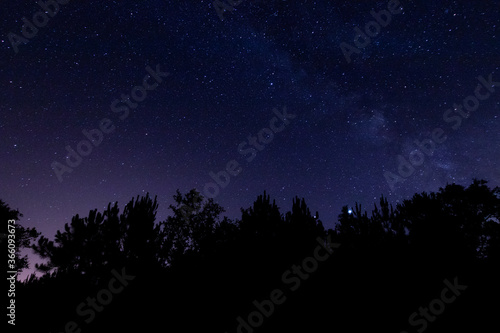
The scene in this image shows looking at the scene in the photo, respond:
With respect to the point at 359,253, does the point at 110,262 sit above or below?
above

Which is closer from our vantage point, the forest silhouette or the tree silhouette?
the forest silhouette

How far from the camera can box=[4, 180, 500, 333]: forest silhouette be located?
7.82 metres

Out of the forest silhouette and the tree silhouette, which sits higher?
the tree silhouette

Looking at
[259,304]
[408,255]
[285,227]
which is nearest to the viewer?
[259,304]

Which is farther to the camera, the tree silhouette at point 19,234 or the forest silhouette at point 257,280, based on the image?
the tree silhouette at point 19,234

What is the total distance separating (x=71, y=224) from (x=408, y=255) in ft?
52.5

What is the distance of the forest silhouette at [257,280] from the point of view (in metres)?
7.82

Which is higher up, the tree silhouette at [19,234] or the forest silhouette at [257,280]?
the tree silhouette at [19,234]

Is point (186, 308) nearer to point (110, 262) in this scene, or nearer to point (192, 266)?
point (192, 266)

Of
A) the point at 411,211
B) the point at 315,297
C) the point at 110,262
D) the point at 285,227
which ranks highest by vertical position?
the point at 110,262

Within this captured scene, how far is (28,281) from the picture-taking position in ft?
39.1

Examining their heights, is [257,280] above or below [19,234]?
below

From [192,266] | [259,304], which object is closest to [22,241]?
[192,266]

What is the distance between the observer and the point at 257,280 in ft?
28.3
